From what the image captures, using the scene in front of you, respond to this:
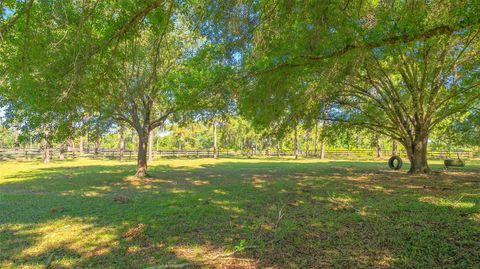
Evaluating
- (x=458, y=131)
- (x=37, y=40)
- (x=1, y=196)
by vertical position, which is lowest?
(x=1, y=196)

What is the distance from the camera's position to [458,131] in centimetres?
1645

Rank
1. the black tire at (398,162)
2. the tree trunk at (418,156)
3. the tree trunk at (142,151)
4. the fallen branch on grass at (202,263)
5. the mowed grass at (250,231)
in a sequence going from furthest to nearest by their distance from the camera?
the black tire at (398,162), the tree trunk at (142,151), the tree trunk at (418,156), the mowed grass at (250,231), the fallen branch on grass at (202,263)

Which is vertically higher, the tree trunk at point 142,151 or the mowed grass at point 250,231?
the tree trunk at point 142,151

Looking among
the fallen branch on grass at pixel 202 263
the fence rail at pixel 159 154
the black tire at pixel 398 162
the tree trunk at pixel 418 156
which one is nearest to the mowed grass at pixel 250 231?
the fallen branch on grass at pixel 202 263

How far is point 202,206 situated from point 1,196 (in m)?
7.72

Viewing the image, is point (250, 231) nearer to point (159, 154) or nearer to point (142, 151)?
point (142, 151)

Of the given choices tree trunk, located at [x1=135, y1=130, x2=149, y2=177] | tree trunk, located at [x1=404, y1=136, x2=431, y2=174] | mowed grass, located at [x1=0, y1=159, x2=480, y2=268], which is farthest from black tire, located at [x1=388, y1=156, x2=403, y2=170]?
tree trunk, located at [x1=135, y1=130, x2=149, y2=177]

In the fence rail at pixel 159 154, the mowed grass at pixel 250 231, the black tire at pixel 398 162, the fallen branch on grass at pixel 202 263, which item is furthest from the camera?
the fence rail at pixel 159 154

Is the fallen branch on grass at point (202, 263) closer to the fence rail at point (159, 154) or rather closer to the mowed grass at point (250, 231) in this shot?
the mowed grass at point (250, 231)

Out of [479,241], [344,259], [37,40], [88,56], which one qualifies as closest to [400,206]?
[479,241]

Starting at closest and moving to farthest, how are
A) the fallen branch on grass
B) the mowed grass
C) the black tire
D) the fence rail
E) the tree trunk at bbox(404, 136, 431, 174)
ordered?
the fallen branch on grass → the mowed grass → the tree trunk at bbox(404, 136, 431, 174) → the black tire → the fence rail

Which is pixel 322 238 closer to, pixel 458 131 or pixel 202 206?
pixel 202 206

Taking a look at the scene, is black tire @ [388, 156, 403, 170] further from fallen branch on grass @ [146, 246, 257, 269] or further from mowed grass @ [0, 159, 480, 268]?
fallen branch on grass @ [146, 246, 257, 269]

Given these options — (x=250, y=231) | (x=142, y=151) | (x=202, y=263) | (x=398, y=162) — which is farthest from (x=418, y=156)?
(x=202, y=263)
